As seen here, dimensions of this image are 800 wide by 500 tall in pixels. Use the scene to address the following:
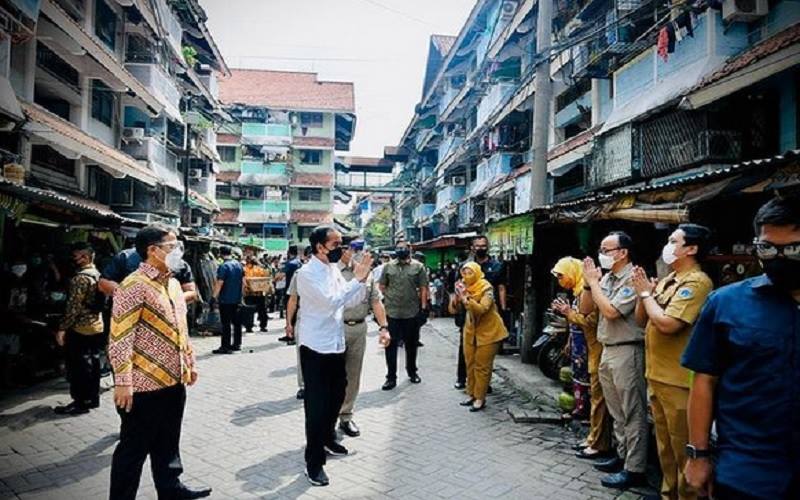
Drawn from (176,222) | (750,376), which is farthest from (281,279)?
(750,376)

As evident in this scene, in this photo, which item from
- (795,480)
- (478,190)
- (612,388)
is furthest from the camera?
(478,190)

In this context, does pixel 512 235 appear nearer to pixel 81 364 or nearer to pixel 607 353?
pixel 607 353

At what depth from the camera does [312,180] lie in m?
40.8

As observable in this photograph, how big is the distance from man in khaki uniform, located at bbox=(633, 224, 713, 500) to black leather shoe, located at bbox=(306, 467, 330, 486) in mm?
2488

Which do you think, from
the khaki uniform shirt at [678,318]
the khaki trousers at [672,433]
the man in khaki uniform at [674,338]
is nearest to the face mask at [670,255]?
the man in khaki uniform at [674,338]

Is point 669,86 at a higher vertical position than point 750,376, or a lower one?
higher

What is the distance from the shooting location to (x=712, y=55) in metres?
9.20

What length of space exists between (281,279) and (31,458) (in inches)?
481

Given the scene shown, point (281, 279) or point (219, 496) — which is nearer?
point (219, 496)

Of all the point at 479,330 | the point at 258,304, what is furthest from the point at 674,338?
the point at 258,304

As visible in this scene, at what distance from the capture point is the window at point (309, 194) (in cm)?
4112

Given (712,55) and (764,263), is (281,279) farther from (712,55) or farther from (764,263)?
(764,263)

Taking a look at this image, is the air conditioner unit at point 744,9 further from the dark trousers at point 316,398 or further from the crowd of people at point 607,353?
the dark trousers at point 316,398

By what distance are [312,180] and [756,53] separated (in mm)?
35349
